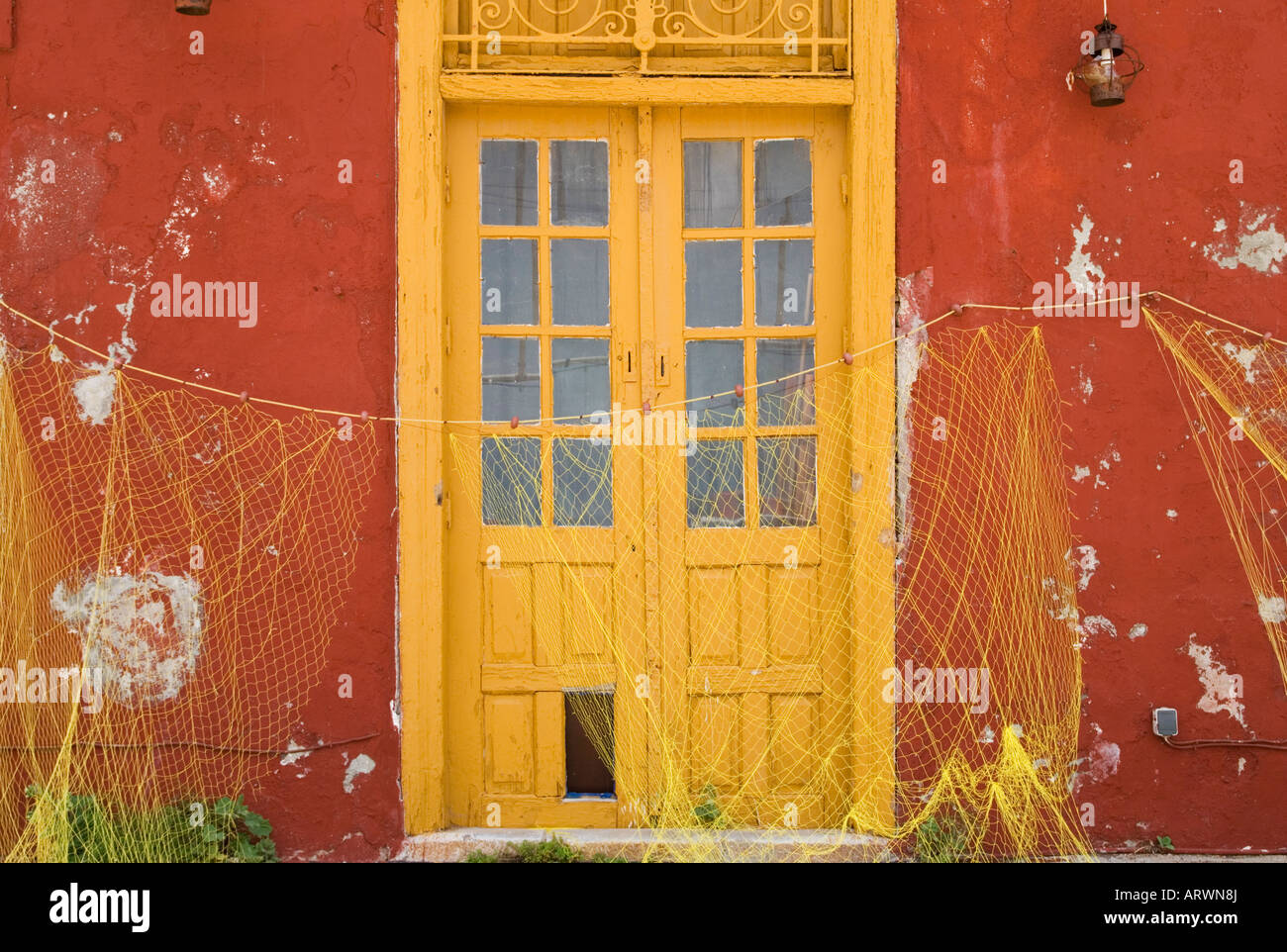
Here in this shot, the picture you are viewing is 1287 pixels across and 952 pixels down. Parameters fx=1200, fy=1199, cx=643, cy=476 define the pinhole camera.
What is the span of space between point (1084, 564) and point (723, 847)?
5.98ft

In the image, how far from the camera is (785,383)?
16.3 ft

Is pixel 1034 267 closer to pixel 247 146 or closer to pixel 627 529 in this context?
pixel 627 529

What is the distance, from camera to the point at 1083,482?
15.7 ft

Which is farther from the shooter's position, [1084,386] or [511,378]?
[511,378]

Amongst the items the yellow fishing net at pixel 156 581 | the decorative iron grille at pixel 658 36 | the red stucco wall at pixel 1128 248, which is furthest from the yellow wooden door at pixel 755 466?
the yellow fishing net at pixel 156 581

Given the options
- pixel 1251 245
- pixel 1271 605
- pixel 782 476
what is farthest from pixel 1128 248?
pixel 782 476

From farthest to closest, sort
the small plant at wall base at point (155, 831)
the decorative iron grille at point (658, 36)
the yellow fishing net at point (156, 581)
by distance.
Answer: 1. the decorative iron grille at point (658, 36)
2. the yellow fishing net at point (156, 581)
3. the small plant at wall base at point (155, 831)

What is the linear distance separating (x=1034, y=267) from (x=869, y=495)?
1.12 metres

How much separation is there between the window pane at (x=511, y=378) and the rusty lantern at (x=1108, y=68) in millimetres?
2401

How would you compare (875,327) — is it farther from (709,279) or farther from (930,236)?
(709,279)

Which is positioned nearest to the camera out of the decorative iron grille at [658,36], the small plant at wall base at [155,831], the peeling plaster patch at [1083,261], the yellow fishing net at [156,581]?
the small plant at wall base at [155,831]

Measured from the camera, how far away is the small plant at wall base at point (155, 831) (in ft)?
15.0

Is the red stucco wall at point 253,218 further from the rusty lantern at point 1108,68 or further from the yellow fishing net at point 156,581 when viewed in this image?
the rusty lantern at point 1108,68

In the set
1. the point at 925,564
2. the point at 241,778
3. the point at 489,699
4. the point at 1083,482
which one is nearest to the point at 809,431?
the point at 925,564
